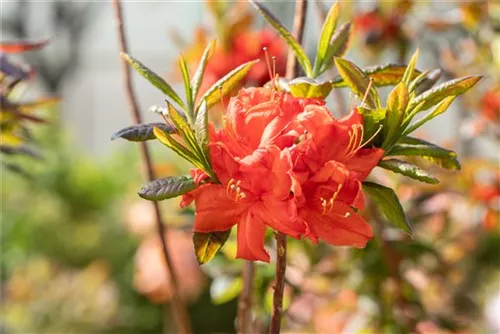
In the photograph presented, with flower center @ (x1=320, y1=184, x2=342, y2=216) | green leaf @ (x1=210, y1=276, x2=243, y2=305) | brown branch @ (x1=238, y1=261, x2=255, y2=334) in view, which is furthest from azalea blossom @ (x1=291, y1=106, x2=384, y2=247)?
green leaf @ (x1=210, y1=276, x2=243, y2=305)

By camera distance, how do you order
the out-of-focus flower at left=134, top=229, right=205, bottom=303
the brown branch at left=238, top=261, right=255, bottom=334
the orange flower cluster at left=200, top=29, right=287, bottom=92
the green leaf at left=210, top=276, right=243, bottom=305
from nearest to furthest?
1. the brown branch at left=238, top=261, right=255, bottom=334
2. the green leaf at left=210, top=276, right=243, bottom=305
3. the orange flower cluster at left=200, top=29, right=287, bottom=92
4. the out-of-focus flower at left=134, top=229, right=205, bottom=303

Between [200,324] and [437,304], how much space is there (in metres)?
1.45

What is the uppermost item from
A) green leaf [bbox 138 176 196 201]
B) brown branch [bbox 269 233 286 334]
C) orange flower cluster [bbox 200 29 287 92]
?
green leaf [bbox 138 176 196 201]

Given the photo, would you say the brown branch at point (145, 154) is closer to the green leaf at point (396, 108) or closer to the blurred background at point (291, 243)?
the blurred background at point (291, 243)

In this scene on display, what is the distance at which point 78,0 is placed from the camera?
7.37 meters

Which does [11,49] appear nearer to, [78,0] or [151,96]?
[151,96]

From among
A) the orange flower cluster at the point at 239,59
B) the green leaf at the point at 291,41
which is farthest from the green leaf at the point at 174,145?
the orange flower cluster at the point at 239,59

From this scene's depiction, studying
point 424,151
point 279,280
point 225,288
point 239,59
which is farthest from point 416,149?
point 239,59

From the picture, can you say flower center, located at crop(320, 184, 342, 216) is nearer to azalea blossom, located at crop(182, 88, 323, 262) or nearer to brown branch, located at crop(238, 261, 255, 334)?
azalea blossom, located at crop(182, 88, 323, 262)

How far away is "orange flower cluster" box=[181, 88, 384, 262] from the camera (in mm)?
410

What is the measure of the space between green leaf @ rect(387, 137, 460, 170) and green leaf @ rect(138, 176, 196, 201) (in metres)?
0.11

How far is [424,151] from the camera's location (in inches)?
18.2

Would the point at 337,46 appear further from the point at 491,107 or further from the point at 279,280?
the point at 491,107

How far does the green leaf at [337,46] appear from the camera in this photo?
1.64 ft
